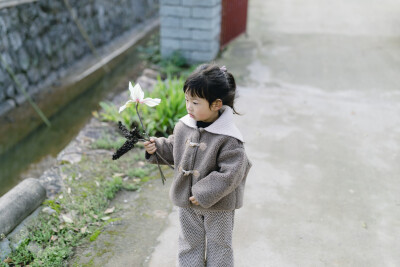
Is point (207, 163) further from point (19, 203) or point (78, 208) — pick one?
point (19, 203)

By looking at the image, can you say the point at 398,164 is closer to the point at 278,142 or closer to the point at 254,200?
the point at 278,142

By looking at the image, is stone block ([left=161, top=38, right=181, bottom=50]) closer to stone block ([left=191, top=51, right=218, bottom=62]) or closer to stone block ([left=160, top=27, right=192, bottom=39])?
stone block ([left=160, top=27, right=192, bottom=39])

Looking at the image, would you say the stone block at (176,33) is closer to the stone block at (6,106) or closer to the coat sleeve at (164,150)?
the stone block at (6,106)

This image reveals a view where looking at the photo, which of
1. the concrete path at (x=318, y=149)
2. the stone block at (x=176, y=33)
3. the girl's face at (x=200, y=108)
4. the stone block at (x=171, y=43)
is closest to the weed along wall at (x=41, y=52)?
the stone block at (x=171, y=43)

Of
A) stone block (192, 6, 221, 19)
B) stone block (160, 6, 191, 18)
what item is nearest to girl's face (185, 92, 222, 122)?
stone block (192, 6, 221, 19)

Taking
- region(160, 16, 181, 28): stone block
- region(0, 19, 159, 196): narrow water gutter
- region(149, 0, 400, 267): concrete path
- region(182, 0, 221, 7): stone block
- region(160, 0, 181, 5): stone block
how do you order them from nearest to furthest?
region(149, 0, 400, 267): concrete path
region(0, 19, 159, 196): narrow water gutter
region(182, 0, 221, 7): stone block
region(160, 0, 181, 5): stone block
region(160, 16, 181, 28): stone block

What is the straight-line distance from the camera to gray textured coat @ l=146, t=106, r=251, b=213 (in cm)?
183

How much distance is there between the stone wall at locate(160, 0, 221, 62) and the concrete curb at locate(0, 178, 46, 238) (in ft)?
11.5

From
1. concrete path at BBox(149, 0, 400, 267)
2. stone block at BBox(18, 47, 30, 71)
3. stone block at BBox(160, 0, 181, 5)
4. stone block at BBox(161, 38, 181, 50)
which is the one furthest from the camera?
stone block at BBox(18, 47, 30, 71)

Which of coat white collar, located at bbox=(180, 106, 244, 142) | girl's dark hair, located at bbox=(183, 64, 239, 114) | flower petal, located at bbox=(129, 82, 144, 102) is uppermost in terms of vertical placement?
girl's dark hair, located at bbox=(183, 64, 239, 114)

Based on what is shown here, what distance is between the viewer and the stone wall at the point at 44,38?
5773mm

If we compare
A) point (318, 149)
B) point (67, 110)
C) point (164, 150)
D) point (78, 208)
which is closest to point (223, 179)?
point (164, 150)

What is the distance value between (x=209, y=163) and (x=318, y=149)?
6.82ft

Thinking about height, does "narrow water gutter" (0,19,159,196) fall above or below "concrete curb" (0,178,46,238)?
below
